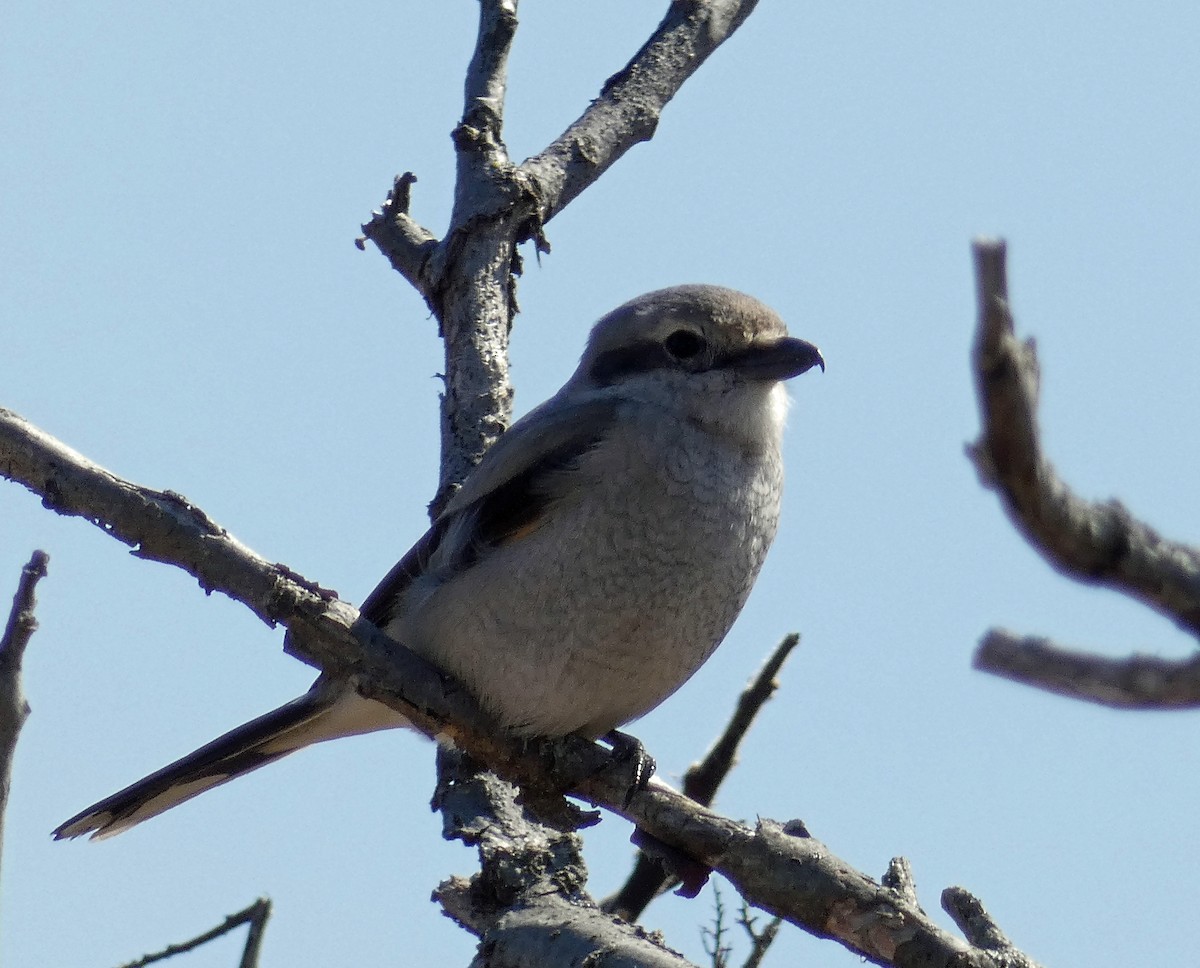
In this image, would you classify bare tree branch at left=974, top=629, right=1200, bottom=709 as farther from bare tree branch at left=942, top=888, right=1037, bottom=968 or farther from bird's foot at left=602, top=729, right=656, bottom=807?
bird's foot at left=602, top=729, right=656, bottom=807

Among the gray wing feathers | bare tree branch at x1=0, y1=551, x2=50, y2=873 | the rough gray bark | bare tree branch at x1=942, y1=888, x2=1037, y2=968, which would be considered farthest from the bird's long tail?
bare tree branch at x1=942, y1=888, x2=1037, y2=968

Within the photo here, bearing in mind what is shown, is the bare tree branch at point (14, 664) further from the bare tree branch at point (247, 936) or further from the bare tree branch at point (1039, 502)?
the bare tree branch at point (1039, 502)

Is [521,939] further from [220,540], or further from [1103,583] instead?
[1103,583]

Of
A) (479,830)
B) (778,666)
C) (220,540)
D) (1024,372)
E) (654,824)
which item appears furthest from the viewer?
(778,666)

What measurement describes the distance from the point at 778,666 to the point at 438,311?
162 cm

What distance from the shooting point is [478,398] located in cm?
421

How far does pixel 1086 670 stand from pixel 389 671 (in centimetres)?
213

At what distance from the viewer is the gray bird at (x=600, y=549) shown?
3.37m

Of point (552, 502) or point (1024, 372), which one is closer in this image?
point (1024, 372)

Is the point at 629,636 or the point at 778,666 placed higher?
the point at 778,666

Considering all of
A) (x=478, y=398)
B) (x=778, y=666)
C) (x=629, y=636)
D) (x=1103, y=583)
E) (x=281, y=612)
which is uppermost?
(x=478, y=398)

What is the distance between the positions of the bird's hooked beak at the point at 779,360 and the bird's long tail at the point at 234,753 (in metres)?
1.28

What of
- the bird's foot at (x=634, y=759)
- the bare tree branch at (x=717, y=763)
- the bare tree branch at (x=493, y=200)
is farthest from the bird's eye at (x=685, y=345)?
the bird's foot at (x=634, y=759)

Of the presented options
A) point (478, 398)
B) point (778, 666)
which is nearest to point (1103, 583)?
point (778, 666)
